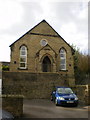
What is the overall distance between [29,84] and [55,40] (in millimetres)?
10306

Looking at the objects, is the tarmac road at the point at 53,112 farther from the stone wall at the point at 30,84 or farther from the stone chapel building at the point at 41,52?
the stone chapel building at the point at 41,52

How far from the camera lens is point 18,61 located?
2614cm

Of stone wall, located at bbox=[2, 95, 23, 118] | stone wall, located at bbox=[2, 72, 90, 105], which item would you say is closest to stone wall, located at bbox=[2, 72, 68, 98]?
stone wall, located at bbox=[2, 72, 90, 105]

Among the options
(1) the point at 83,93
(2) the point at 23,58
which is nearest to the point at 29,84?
(1) the point at 83,93

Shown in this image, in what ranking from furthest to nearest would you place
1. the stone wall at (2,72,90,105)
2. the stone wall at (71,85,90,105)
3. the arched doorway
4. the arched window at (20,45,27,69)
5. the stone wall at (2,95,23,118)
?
the arched doorway → the arched window at (20,45,27,69) → the stone wall at (2,72,90,105) → the stone wall at (71,85,90,105) → the stone wall at (2,95,23,118)

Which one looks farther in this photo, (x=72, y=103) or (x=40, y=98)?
(x=40, y=98)

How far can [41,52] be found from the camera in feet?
86.8

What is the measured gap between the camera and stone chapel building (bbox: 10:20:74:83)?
26188 mm

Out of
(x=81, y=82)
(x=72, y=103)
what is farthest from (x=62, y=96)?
(x=81, y=82)

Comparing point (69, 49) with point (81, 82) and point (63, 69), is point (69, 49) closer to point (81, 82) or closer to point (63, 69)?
point (63, 69)

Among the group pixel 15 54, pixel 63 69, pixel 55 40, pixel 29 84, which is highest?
pixel 55 40

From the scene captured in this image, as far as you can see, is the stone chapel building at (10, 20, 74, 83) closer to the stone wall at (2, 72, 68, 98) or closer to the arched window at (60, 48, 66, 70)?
the arched window at (60, 48, 66, 70)

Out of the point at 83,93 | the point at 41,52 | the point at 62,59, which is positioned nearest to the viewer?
the point at 83,93

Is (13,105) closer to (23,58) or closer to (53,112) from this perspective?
(53,112)
